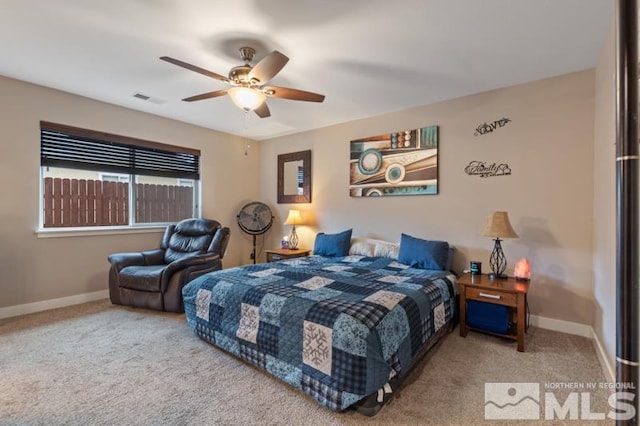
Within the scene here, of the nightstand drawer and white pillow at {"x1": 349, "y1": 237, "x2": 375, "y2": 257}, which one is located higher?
white pillow at {"x1": 349, "y1": 237, "x2": 375, "y2": 257}

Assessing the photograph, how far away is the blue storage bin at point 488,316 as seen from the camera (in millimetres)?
2594

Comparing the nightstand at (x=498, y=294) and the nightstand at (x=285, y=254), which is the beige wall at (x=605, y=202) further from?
the nightstand at (x=285, y=254)

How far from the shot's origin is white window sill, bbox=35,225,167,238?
3363 millimetres

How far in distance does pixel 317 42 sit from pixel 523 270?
274 centimetres

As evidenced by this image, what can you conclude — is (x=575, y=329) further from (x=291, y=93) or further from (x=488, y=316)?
(x=291, y=93)

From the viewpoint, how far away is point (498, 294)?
2.54m

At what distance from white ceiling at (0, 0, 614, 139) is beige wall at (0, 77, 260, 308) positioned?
259 mm

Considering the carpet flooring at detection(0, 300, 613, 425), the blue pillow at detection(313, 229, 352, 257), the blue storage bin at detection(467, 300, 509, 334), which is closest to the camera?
the carpet flooring at detection(0, 300, 613, 425)

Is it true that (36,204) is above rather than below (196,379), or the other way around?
above

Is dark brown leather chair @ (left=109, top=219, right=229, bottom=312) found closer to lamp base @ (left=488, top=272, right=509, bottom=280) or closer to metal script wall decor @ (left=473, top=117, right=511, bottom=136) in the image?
lamp base @ (left=488, top=272, right=509, bottom=280)

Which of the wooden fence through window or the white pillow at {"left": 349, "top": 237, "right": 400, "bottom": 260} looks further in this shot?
the white pillow at {"left": 349, "top": 237, "right": 400, "bottom": 260}

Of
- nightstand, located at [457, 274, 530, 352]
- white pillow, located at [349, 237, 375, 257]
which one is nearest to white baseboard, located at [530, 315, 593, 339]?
nightstand, located at [457, 274, 530, 352]

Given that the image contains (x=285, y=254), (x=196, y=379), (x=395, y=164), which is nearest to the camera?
(x=196, y=379)

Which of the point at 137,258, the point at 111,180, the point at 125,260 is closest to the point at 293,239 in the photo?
the point at 137,258
